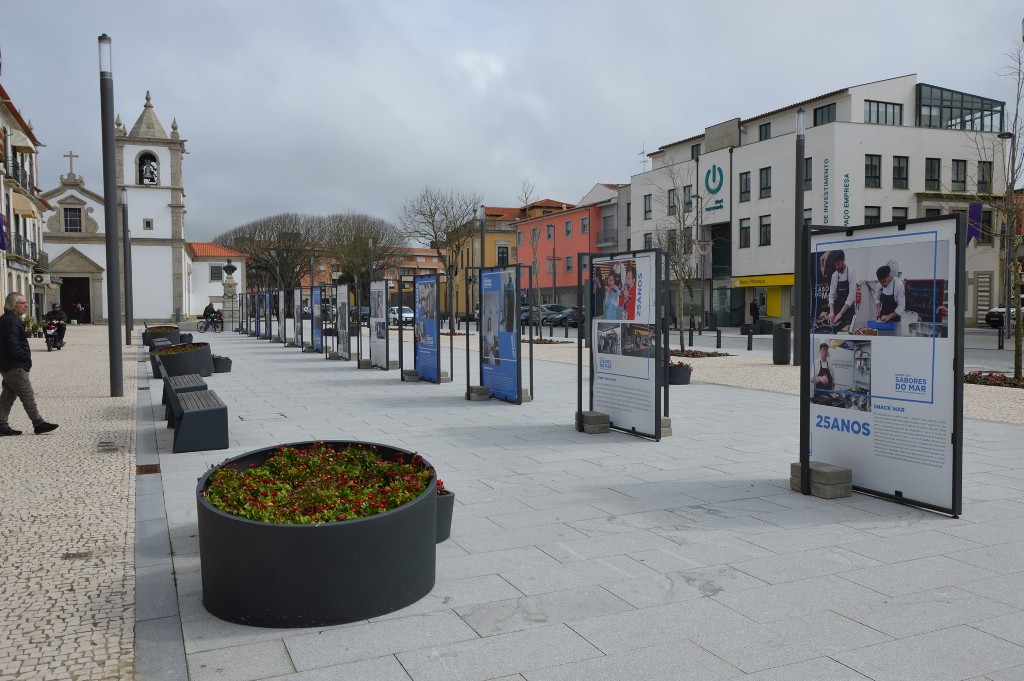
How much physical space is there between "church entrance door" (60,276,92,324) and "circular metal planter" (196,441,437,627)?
212 ft

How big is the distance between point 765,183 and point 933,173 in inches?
340

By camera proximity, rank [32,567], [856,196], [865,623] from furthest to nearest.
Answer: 1. [856,196]
2. [32,567]
3. [865,623]

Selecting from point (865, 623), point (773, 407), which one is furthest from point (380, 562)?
point (773, 407)

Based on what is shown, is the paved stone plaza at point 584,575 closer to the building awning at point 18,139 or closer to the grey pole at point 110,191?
the grey pole at point 110,191

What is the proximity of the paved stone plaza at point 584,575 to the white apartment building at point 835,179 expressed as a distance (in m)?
35.1

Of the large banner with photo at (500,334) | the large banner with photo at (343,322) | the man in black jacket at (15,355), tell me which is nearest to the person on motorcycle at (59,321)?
the large banner with photo at (343,322)

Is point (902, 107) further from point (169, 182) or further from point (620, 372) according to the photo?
point (169, 182)

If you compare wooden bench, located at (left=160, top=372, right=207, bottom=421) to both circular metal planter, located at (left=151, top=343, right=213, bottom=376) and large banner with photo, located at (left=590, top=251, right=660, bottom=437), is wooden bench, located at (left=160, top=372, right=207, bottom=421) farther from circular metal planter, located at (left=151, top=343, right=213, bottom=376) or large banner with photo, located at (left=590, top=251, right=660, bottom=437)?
large banner with photo, located at (left=590, top=251, right=660, bottom=437)

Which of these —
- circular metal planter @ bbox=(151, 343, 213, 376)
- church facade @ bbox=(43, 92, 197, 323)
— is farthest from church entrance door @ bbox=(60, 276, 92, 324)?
circular metal planter @ bbox=(151, 343, 213, 376)

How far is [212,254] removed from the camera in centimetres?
8156

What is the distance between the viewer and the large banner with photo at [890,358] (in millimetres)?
5801

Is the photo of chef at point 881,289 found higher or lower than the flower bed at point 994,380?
higher

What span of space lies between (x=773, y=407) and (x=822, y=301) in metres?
6.06

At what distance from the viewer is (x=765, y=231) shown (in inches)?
1858
